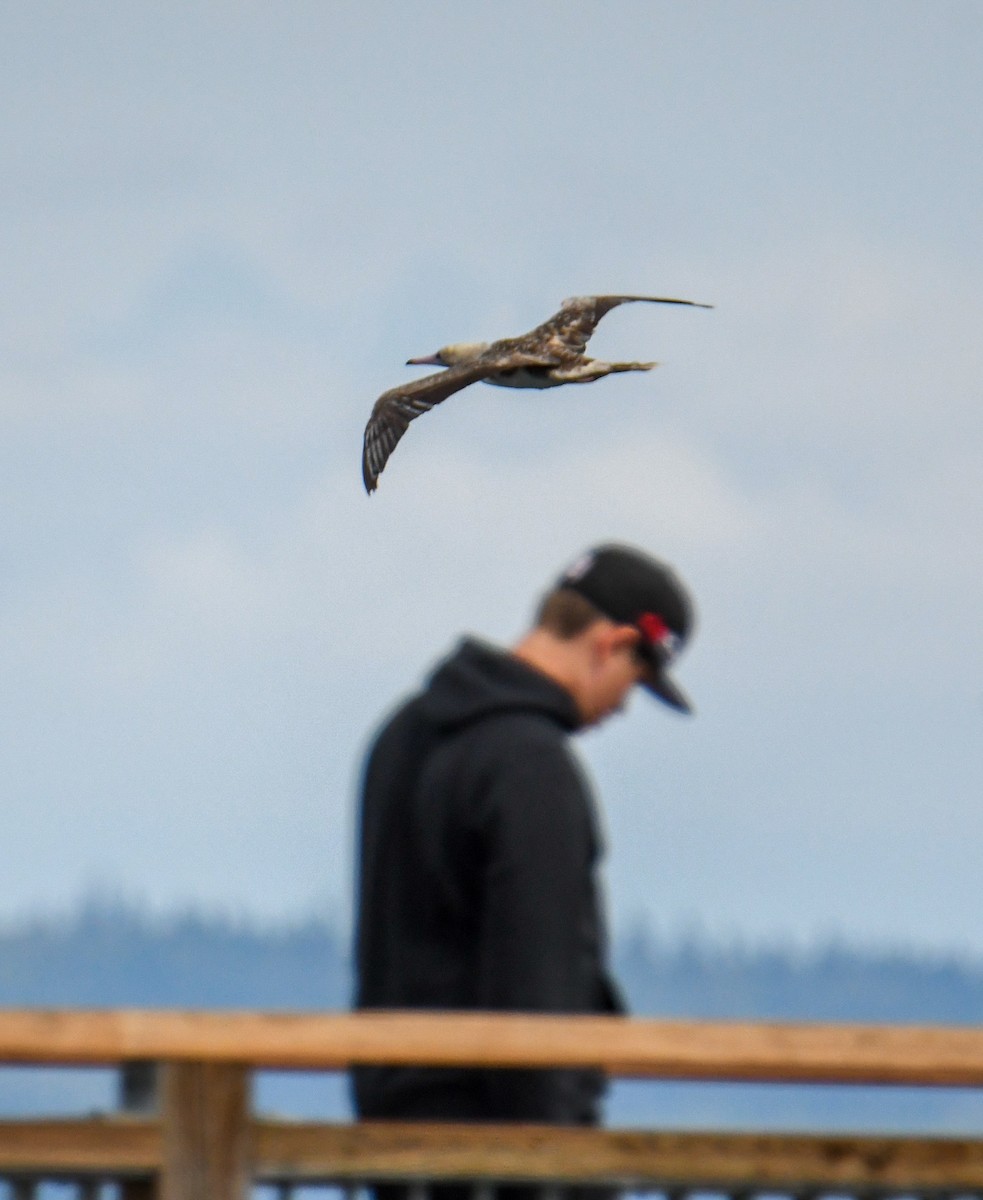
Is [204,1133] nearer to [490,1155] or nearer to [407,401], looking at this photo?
[490,1155]

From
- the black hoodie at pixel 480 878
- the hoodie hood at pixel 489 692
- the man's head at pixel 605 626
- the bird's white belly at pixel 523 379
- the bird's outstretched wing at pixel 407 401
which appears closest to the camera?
the black hoodie at pixel 480 878

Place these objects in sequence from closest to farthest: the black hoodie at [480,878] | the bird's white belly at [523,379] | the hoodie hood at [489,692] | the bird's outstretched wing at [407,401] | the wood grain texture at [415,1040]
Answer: the wood grain texture at [415,1040]
the black hoodie at [480,878]
the hoodie hood at [489,692]
the bird's outstretched wing at [407,401]
the bird's white belly at [523,379]

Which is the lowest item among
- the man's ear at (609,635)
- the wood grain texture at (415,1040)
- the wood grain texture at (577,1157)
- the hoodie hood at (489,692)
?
the wood grain texture at (577,1157)

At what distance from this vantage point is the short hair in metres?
4.32

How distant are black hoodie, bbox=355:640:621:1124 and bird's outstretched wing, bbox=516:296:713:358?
7339 millimetres

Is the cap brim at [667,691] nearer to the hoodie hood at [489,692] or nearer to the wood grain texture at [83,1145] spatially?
the hoodie hood at [489,692]

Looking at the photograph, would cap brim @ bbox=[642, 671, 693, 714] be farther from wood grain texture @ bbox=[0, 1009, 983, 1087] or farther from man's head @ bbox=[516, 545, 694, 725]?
wood grain texture @ bbox=[0, 1009, 983, 1087]

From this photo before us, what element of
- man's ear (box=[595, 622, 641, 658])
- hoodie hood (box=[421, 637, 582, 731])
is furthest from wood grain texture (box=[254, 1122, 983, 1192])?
man's ear (box=[595, 622, 641, 658])

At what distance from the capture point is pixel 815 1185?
367 cm

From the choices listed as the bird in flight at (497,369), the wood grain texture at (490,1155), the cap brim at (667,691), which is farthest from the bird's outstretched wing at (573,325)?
the wood grain texture at (490,1155)

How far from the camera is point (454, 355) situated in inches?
458

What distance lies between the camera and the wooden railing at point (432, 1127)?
3502 millimetres

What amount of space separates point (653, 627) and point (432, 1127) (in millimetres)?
1190

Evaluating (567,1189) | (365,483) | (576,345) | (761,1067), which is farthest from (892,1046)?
(576,345)
